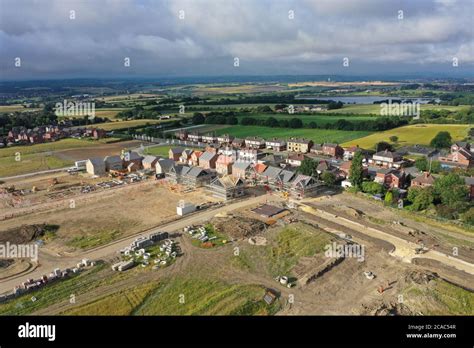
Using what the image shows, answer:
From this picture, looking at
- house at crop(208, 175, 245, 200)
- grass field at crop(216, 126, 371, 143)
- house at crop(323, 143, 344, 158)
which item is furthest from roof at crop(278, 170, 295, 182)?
grass field at crop(216, 126, 371, 143)

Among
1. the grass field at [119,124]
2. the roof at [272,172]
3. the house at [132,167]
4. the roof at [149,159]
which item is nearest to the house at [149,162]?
the roof at [149,159]

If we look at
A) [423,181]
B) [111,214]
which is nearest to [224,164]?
[111,214]

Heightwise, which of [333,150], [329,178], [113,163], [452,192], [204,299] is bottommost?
[204,299]

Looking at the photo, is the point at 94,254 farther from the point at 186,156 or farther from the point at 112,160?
the point at 186,156

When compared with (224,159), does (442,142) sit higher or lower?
higher

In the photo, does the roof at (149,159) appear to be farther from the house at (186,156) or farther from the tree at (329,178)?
the tree at (329,178)

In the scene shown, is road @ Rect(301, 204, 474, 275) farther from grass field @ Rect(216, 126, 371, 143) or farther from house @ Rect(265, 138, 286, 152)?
grass field @ Rect(216, 126, 371, 143)

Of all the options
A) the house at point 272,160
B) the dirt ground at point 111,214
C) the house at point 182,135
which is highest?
the house at point 182,135
